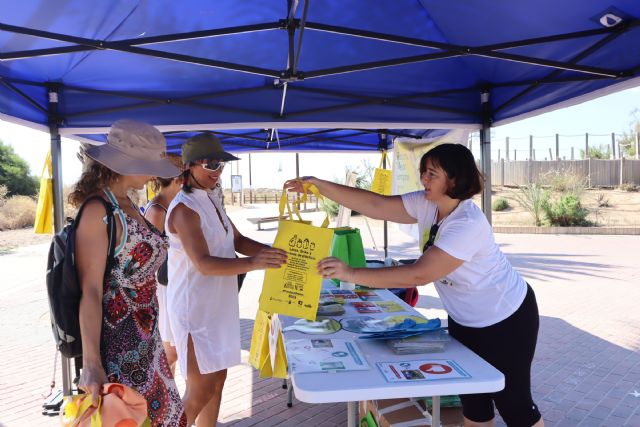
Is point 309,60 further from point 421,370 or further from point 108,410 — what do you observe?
point 108,410

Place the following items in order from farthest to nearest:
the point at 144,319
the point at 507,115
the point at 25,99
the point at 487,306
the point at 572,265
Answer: the point at 572,265
the point at 507,115
the point at 25,99
the point at 487,306
the point at 144,319

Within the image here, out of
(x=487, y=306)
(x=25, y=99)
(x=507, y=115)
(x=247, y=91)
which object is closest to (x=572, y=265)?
(x=507, y=115)

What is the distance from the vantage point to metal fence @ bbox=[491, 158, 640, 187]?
23.0 metres

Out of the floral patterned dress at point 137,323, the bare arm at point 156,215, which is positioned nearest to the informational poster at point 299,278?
the floral patterned dress at point 137,323

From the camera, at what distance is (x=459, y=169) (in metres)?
1.98

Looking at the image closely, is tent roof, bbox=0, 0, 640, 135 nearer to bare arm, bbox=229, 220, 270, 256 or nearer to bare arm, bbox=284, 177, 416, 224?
bare arm, bbox=284, 177, 416, 224

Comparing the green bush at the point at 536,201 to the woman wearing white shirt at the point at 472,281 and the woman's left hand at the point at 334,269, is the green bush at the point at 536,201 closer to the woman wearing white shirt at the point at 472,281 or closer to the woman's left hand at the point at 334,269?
the woman wearing white shirt at the point at 472,281

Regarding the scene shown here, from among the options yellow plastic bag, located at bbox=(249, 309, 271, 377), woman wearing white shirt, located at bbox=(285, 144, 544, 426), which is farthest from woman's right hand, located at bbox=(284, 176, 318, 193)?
yellow plastic bag, located at bbox=(249, 309, 271, 377)

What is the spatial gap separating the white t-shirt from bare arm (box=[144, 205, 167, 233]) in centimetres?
196

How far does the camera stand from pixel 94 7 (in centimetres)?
264

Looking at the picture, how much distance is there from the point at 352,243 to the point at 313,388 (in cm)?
137

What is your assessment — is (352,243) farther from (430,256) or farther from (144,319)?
(144,319)

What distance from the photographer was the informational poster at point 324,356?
1.63 meters

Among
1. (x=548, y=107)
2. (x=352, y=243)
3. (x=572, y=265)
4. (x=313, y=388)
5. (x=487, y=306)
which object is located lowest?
(x=572, y=265)
